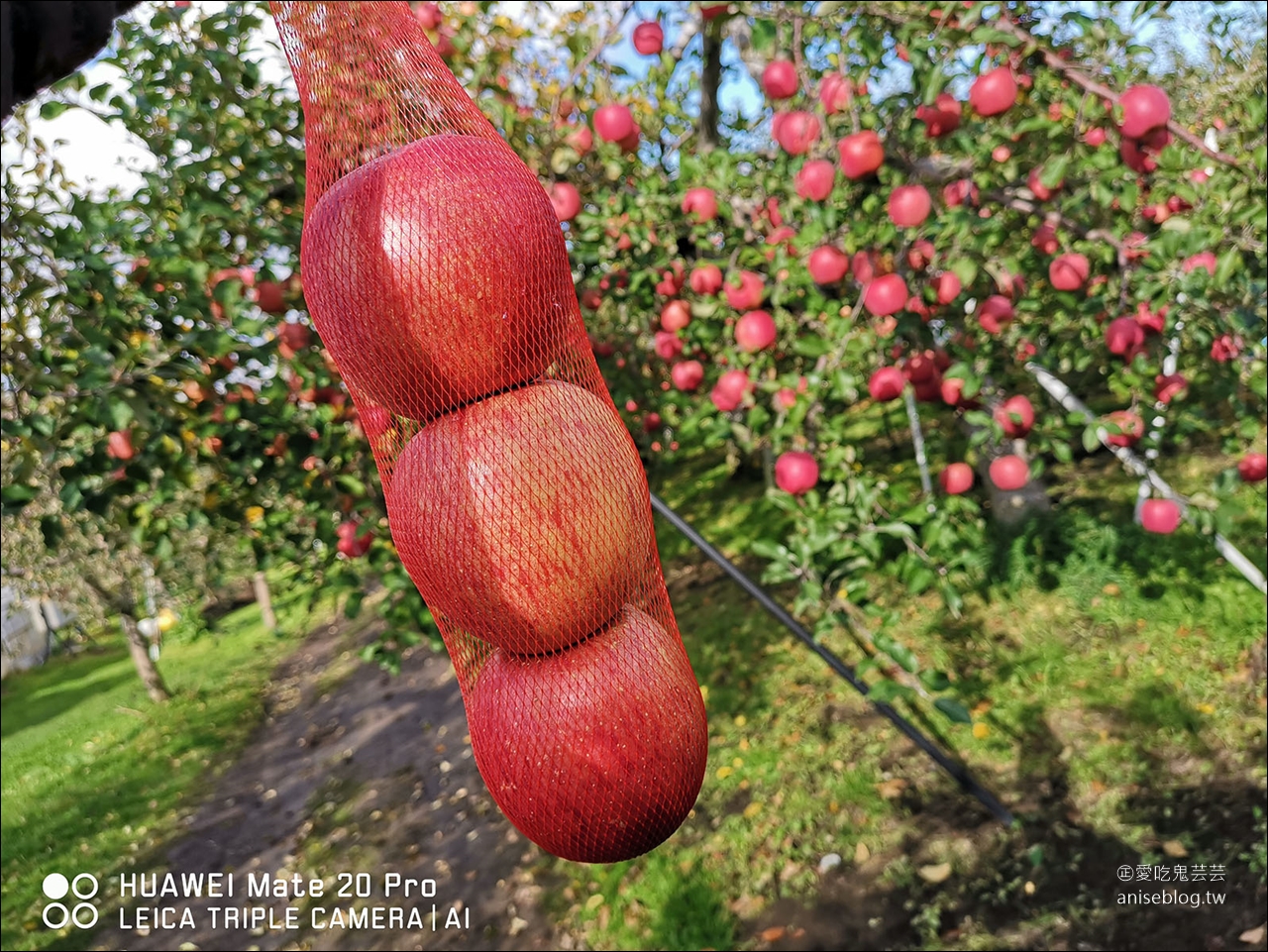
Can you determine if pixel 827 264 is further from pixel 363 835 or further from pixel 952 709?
pixel 363 835

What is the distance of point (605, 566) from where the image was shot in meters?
1.02

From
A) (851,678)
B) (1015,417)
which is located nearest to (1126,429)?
(1015,417)

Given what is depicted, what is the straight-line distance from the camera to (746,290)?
3.03 m

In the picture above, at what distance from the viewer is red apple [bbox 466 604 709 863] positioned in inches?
36.7

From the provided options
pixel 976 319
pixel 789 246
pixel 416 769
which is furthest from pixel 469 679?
pixel 416 769

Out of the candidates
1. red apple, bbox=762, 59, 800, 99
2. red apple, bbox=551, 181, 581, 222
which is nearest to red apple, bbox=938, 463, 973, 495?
red apple, bbox=762, 59, 800, 99

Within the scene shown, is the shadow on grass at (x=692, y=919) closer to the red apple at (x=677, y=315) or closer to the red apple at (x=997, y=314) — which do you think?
the red apple at (x=677, y=315)

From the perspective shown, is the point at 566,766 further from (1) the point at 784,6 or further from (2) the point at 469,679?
(1) the point at 784,6

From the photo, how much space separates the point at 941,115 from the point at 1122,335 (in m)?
0.98

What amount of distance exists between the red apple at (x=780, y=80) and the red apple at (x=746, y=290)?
62 centimetres

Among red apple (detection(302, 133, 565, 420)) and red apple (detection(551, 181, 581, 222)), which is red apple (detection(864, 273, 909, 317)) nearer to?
red apple (detection(551, 181, 581, 222))

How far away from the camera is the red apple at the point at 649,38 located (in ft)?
11.6

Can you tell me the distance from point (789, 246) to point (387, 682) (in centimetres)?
602

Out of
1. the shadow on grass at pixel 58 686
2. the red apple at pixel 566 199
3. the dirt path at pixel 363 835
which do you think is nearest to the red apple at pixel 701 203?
the red apple at pixel 566 199
